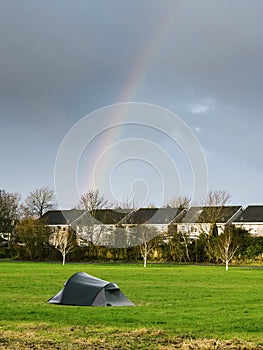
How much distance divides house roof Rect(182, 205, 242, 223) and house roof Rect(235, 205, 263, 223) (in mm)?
1531

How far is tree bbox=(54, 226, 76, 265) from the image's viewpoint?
62.8m

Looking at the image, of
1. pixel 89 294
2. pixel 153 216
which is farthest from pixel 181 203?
pixel 89 294

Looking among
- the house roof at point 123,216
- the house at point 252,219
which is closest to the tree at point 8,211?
the house roof at point 123,216

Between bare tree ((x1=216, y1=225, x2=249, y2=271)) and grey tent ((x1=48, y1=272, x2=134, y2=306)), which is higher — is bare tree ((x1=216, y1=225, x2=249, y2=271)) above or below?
above

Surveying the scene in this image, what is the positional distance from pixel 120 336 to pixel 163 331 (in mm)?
1201

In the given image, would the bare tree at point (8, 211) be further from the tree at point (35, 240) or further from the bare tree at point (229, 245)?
the bare tree at point (229, 245)

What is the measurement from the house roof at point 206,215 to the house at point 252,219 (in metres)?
1.61

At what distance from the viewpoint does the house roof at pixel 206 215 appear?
66250 mm

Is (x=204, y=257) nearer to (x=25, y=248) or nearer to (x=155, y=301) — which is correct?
(x=25, y=248)

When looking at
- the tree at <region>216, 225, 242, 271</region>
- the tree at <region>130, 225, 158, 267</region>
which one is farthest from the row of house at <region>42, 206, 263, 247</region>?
the tree at <region>216, 225, 242, 271</region>

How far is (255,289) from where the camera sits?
25234 millimetres

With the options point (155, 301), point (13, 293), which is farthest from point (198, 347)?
point (13, 293)

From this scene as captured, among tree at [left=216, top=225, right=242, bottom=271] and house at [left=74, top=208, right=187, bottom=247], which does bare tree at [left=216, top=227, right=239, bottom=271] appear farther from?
house at [left=74, top=208, right=187, bottom=247]

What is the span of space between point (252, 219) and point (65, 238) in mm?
29612
